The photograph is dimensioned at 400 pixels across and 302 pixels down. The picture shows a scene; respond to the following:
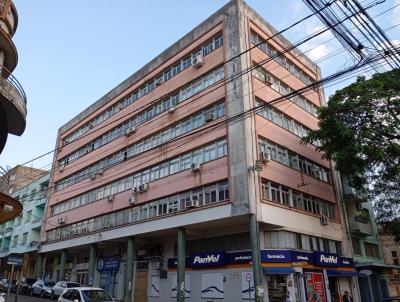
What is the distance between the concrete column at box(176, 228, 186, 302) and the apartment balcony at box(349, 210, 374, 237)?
44.7ft

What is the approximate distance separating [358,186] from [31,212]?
3972 centimetres

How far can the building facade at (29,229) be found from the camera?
43938mm

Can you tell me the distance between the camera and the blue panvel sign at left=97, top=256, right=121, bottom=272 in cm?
3078

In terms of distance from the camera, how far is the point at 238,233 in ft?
76.4

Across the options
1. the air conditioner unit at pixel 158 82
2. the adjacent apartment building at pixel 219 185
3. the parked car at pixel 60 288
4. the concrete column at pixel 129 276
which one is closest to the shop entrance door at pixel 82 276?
the adjacent apartment building at pixel 219 185

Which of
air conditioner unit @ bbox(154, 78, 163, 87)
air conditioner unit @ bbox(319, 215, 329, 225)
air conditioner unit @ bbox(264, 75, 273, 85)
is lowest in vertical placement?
air conditioner unit @ bbox(319, 215, 329, 225)

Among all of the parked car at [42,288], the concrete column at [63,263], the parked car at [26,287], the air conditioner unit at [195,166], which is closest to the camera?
the air conditioner unit at [195,166]

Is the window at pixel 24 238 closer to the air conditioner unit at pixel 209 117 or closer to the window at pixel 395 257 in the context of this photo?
the air conditioner unit at pixel 209 117

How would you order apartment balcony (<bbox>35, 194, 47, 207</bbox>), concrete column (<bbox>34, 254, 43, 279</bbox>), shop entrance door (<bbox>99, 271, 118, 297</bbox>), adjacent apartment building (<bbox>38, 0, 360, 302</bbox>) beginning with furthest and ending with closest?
1. apartment balcony (<bbox>35, 194, 47, 207</bbox>)
2. concrete column (<bbox>34, 254, 43, 279</bbox>)
3. shop entrance door (<bbox>99, 271, 118, 297</bbox>)
4. adjacent apartment building (<bbox>38, 0, 360, 302</bbox>)

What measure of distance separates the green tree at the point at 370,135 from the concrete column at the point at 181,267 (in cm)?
1069

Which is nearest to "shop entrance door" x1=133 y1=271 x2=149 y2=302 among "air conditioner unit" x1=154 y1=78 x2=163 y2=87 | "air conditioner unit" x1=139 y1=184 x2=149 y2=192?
"air conditioner unit" x1=139 y1=184 x2=149 y2=192

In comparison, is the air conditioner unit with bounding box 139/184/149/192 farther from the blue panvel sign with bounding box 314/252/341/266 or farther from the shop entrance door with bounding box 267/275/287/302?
the blue panvel sign with bounding box 314/252/341/266

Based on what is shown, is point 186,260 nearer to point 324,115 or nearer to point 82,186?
point 324,115

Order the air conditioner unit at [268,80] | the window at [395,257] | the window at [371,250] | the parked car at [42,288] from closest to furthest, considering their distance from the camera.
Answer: the air conditioner unit at [268,80]
the parked car at [42,288]
the window at [371,250]
the window at [395,257]
